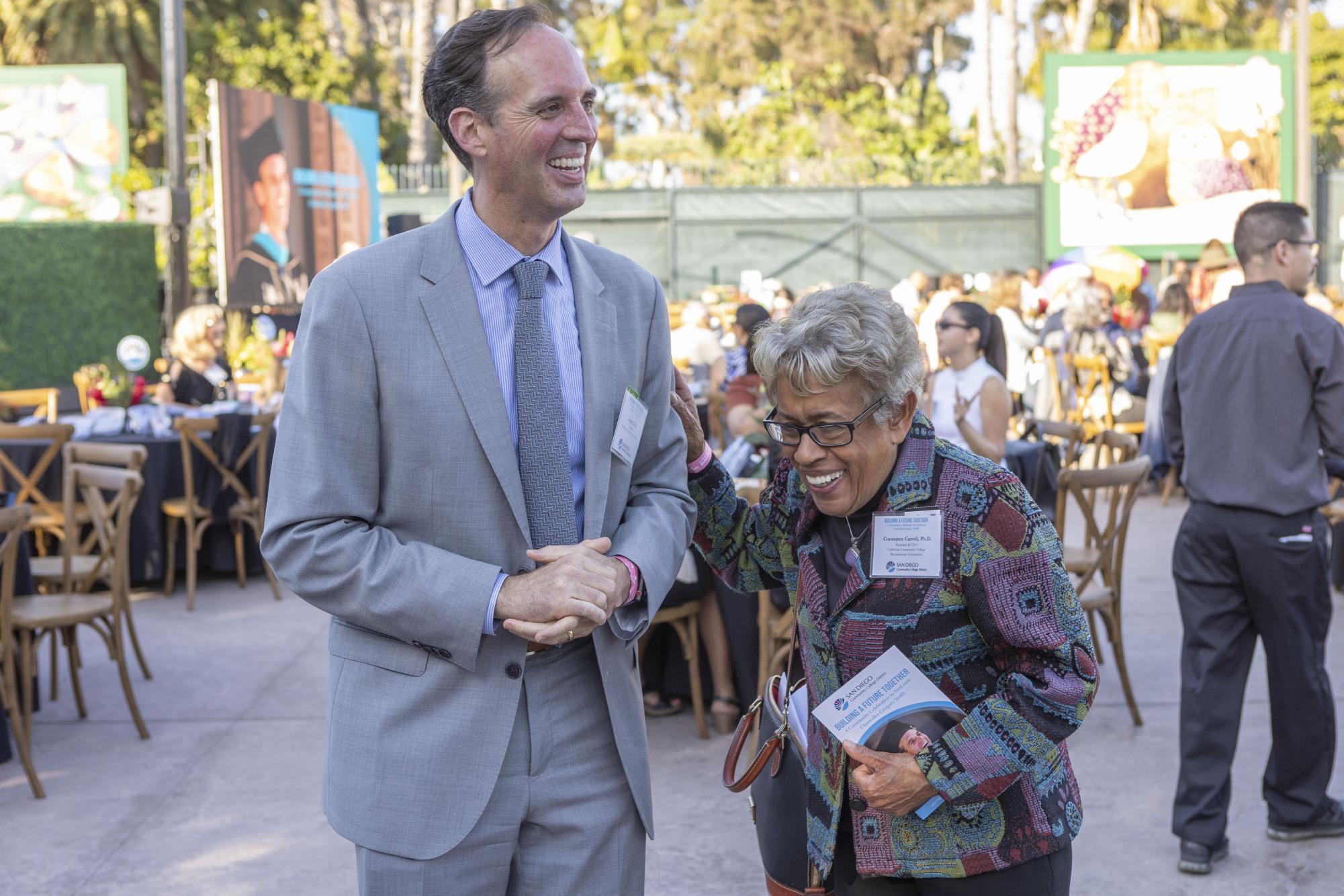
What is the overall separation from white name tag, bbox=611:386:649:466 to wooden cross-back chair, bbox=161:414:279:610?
18.3 feet

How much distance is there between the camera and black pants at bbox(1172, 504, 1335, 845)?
3.54 m

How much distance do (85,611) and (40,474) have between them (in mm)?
1990

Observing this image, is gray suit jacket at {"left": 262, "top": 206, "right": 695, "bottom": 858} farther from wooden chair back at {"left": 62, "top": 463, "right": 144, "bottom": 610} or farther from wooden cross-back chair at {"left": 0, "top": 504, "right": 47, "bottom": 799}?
wooden chair back at {"left": 62, "top": 463, "right": 144, "bottom": 610}

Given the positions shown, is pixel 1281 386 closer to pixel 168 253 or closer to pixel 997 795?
pixel 997 795

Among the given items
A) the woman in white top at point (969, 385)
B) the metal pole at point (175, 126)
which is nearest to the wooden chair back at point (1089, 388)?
the woman in white top at point (969, 385)

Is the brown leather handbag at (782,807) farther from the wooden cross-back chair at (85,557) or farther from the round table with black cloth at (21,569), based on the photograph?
the wooden cross-back chair at (85,557)

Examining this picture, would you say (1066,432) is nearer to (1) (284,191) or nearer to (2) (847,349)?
(2) (847,349)

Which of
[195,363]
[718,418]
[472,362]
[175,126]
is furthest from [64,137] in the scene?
[472,362]

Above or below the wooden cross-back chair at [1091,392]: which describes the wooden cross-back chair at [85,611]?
below

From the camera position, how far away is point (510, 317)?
72.9 inches

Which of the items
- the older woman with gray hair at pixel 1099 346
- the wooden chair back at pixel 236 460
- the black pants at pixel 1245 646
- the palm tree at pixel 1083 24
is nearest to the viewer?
the black pants at pixel 1245 646

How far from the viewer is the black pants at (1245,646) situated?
3.54 meters

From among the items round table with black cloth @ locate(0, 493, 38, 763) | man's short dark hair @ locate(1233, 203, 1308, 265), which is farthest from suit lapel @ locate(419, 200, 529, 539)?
round table with black cloth @ locate(0, 493, 38, 763)

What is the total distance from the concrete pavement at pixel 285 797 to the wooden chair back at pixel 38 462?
40.9 inches
